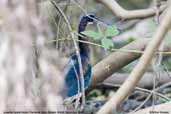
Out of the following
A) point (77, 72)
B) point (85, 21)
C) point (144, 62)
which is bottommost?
point (77, 72)

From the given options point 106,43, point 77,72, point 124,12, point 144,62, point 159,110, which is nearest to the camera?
point 144,62

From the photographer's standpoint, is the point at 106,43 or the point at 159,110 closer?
the point at 106,43

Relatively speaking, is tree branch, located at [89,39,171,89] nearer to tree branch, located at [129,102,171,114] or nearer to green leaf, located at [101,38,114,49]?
tree branch, located at [129,102,171,114]

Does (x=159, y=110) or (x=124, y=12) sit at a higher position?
(x=124, y=12)

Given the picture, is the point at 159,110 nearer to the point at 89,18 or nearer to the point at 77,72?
the point at 77,72

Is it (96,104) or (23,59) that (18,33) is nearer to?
(23,59)

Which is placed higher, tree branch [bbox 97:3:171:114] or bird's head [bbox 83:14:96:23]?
tree branch [bbox 97:3:171:114]

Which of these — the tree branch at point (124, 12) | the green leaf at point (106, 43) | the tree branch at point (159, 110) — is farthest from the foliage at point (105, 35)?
the tree branch at point (124, 12)

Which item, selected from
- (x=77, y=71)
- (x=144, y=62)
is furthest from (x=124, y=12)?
(x=144, y=62)

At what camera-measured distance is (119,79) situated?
3.55 meters

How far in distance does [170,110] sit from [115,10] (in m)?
1.07

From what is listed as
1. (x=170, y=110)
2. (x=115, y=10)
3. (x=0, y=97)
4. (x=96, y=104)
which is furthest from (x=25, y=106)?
(x=96, y=104)

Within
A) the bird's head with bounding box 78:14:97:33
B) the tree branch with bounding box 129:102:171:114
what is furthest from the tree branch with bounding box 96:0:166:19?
the tree branch with bounding box 129:102:171:114

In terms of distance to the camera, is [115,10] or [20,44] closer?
[20,44]
